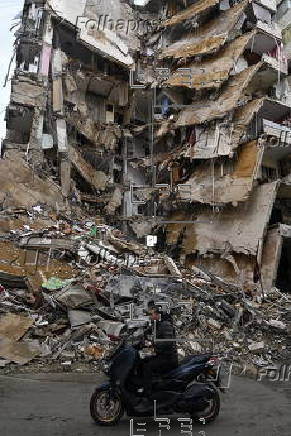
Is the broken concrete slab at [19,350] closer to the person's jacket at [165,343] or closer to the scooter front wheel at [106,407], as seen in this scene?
the scooter front wheel at [106,407]

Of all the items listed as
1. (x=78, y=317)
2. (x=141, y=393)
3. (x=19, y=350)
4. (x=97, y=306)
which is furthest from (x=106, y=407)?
(x=97, y=306)

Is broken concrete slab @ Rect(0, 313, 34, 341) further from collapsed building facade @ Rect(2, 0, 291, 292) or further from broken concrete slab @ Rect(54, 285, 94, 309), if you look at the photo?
collapsed building facade @ Rect(2, 0, 291, 292)

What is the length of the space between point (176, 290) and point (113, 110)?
59.1ft

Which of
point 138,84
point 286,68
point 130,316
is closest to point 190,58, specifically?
point 138,84

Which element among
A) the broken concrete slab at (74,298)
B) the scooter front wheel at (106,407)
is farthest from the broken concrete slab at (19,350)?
the scooter front wheel at (106,407)

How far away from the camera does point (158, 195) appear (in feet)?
79.8

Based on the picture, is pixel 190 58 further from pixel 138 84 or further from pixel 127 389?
pixel 127 389

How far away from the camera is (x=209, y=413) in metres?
5.71

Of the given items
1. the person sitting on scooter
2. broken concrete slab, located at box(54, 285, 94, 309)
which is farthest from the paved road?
broken concrete slab, located at box(54, 285, 94, 309)

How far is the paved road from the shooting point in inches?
207

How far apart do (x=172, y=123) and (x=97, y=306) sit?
626 inches

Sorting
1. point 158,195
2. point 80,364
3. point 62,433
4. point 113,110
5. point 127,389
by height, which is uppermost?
point 113,110

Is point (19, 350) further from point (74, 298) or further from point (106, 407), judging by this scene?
point (106, 407)

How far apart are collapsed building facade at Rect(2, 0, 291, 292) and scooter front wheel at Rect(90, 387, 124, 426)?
14470 mm
